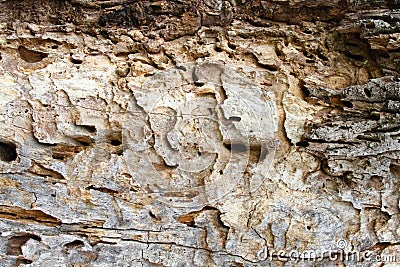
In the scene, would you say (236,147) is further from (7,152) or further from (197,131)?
(7,152)

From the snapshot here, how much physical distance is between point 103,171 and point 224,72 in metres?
0.97

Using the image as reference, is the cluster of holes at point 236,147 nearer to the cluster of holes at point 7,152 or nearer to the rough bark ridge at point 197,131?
the rough bark ridge at point 197,131

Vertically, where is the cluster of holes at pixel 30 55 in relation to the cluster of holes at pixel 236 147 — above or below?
above

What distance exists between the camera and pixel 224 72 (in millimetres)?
2738

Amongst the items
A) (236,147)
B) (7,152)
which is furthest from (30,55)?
(236,147)

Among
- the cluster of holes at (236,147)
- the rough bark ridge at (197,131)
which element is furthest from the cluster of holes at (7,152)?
the cluster of holes at (236,147)

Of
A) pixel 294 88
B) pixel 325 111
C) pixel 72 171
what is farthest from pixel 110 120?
pixel 325 111

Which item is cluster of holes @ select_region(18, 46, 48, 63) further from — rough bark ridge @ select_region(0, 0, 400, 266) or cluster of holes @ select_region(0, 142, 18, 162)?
cluster of holes @ select_region(0, 142, 18, 162)

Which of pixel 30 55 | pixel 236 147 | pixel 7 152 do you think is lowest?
pixel 7 152

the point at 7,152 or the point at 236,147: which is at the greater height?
the point at 236,147

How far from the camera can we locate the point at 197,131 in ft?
8.89

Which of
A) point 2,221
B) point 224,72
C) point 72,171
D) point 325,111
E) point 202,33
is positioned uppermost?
point 202,33

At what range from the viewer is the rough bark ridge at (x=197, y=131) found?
2.65 meters

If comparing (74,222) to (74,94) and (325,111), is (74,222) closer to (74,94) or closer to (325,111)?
(74,94)
